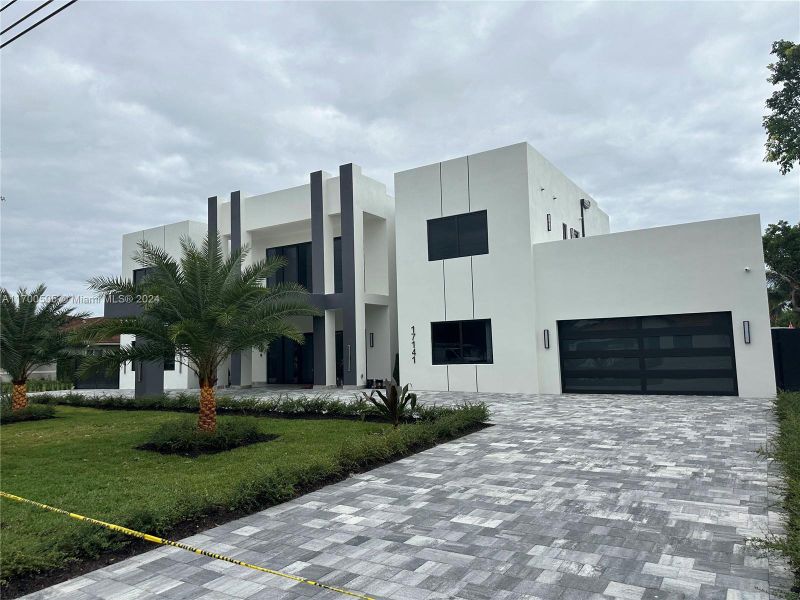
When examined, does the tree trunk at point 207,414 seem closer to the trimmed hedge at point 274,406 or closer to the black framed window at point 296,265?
the trimmed hedge at point 274,406

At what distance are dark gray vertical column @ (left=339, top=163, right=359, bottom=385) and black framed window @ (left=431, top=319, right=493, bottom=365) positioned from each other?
3.05 meters

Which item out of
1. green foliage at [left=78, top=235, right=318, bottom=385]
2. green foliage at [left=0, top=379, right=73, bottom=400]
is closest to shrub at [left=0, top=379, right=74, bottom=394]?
green foliage at [left=0, top=379, right=73, bottom=400]

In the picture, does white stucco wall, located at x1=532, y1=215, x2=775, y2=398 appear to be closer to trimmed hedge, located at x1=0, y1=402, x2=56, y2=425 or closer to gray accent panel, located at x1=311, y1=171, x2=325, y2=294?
gray accent panel, located at x1=311, y1=171, x2=325, y2=294

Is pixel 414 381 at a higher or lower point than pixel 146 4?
lower

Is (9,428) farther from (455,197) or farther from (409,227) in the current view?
(455,197)

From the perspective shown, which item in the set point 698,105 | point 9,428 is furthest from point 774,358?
point 9,428

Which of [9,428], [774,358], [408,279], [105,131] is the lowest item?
[9,428]

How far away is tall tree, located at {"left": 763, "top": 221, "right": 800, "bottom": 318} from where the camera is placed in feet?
79.0

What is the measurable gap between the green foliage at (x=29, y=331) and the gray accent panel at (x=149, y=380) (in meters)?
3.12

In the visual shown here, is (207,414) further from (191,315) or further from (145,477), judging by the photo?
(145,477)

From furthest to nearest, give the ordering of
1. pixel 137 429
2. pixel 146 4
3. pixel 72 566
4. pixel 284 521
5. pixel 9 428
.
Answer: pixel 9 428
pixel 137 429
pixel 146 4
pixel 284 521
pixel 72 566

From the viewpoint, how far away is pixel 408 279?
58.5 feet

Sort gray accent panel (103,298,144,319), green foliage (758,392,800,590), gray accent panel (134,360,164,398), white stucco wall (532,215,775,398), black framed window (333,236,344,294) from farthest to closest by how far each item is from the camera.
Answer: black framed window (333,236,344,294) < gray accent panel (134,360,164,398) < gray accent panel (103,298,144,319) < white stucco wall (532,215,775,398) < green foliage (758,392,800,590)

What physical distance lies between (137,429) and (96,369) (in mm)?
2114
